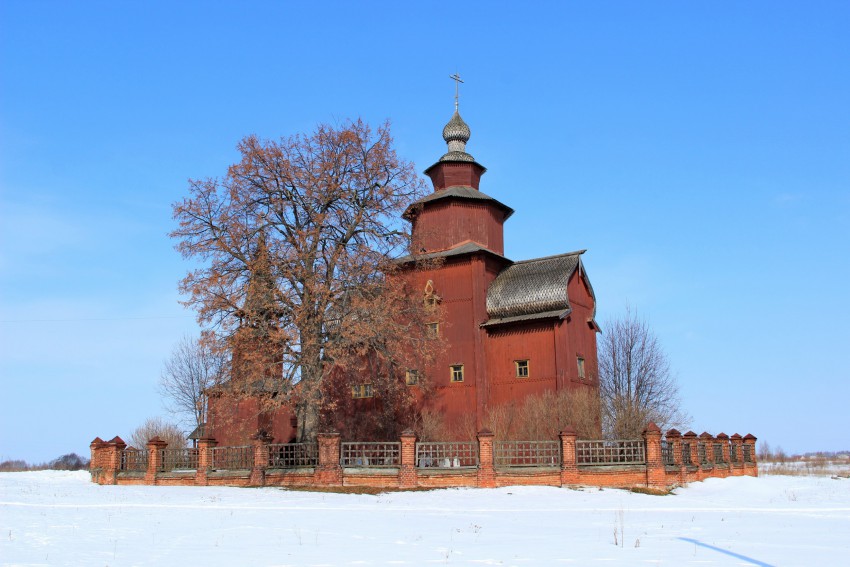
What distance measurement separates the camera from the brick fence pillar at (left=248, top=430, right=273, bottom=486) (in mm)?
25281

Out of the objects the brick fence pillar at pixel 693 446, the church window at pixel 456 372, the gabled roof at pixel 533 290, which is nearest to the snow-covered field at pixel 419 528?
the brick fence pillar at pixel 693 446

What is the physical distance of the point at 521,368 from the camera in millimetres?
32656

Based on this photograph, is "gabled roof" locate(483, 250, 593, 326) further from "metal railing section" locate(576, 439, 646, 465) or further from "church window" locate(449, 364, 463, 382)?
"metal railing section" locate(576, 439, 646, 465)

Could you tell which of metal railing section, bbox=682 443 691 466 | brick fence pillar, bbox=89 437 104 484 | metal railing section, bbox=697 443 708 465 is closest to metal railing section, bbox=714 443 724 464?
metal railing section, bbox=697 443 708 465

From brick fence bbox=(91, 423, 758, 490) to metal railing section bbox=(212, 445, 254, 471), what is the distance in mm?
34

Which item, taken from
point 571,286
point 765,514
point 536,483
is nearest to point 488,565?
point 765,514

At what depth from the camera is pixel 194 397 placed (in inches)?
1925

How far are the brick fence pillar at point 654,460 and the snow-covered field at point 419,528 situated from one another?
844 millimetres

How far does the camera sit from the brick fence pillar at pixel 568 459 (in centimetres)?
2372

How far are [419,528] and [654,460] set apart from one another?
11.8 m

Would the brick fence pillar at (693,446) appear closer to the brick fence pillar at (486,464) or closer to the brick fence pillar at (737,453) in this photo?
the brick fence pillar at (737,453)

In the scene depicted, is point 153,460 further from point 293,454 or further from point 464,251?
point 464,251

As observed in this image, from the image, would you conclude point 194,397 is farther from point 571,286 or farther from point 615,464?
point 615,464

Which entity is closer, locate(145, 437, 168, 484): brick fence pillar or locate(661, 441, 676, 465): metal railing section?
locate(661, 441, 676, 465): metal railing section
